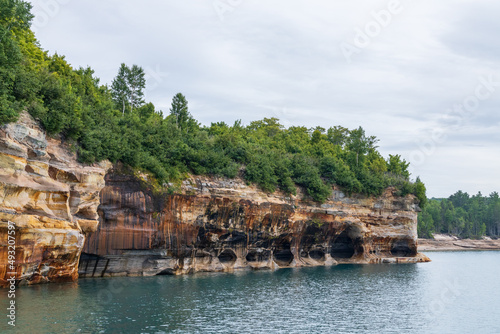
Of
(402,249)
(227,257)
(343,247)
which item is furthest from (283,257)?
(402,249)

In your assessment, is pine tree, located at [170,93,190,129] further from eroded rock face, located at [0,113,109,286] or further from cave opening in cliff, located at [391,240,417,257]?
cave opening in cliff, located at [391,240,417,257]

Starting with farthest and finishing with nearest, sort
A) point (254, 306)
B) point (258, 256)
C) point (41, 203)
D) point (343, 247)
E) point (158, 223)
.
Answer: point (343, 247) → point (258, 256) → point (158, 223) → point (41, 203) → point (254, 306)

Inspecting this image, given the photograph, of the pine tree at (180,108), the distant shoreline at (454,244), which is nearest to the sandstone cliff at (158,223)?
the pine tree at (180,108)

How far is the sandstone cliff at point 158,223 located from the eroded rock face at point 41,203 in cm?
8

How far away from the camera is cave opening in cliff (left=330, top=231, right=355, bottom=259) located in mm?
69812

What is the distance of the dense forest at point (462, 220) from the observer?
5394 inches

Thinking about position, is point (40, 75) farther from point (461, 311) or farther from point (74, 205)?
point (461, 311)

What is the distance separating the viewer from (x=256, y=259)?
186 ft

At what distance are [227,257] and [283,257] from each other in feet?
36.7

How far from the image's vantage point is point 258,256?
56.8 m

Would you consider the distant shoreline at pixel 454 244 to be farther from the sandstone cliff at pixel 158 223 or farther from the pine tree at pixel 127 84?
the pine tree at pixel 127 84

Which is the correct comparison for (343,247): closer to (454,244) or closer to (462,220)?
(454,244)

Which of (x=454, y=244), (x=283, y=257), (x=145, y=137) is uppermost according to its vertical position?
(x=145, y=137)

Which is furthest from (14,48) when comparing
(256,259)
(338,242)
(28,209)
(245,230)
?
(338,242)
